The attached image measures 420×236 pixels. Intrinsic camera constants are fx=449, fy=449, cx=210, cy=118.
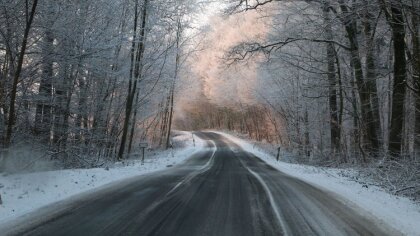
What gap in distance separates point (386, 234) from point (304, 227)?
1371 millimetres

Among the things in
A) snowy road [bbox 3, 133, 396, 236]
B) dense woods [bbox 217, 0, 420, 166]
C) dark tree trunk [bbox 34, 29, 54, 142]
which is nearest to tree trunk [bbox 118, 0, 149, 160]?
dark tree trunk [bbox 34, 29, 54, 142]

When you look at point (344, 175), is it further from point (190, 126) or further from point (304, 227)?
point (190, 126)

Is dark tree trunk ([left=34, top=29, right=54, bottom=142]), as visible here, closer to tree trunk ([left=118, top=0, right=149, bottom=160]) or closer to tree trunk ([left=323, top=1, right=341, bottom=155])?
tree trunk ([left=118, top=0, right=149, bottom=160])

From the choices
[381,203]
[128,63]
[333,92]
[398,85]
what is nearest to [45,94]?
[128,63]

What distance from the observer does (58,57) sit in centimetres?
1617

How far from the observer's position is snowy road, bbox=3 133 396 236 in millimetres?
7203

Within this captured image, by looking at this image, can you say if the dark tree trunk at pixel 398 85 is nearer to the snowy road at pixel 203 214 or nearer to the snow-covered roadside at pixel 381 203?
the snow-covered roadside at pixel 381 203

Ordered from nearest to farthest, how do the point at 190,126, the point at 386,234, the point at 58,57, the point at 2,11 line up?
the point at 386,234 → the point at 2,11 → the point at 58,57 → the point at 190,126

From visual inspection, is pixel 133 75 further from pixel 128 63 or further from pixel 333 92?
pixel 333 92

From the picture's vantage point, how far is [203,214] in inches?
337

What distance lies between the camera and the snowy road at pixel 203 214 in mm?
7203

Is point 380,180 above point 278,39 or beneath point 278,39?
beneath

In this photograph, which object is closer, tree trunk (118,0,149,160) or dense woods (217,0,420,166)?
dense woods (217,0,420,166)

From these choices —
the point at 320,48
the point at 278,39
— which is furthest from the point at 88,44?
the point at 320,48
